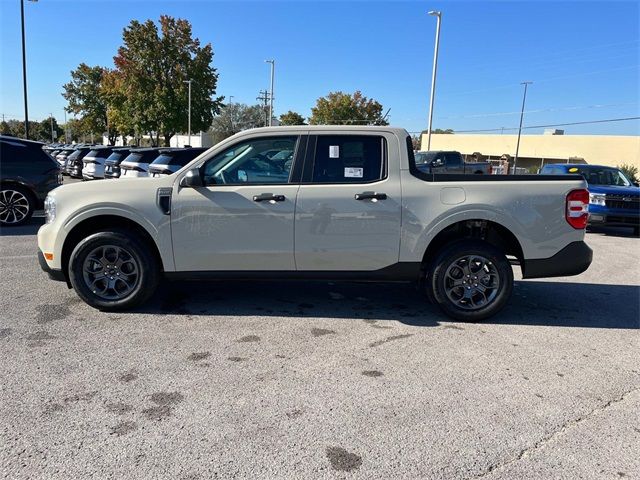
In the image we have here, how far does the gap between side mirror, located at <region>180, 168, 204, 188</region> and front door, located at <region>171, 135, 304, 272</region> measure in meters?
0.06

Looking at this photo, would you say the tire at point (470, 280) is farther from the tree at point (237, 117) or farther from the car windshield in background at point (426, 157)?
the tree at point (237, 117)

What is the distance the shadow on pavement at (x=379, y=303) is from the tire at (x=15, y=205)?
18.9 feet

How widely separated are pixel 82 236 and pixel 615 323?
5.64 m

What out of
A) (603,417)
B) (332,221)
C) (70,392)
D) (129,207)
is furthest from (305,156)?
(603,417)

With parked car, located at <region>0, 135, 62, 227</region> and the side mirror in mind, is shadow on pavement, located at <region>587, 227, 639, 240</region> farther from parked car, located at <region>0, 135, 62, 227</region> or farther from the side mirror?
parked car, located at <region>0, 135, 62, 227</region>

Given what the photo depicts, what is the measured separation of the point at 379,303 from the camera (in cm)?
562

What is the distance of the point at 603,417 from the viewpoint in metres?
3.26

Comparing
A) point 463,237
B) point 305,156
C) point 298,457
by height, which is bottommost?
point 298,457

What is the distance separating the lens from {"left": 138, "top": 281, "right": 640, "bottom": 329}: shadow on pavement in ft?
16.9

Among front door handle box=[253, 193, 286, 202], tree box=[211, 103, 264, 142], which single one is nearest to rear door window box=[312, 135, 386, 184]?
front door handle box=[253, 193, 286, 202]

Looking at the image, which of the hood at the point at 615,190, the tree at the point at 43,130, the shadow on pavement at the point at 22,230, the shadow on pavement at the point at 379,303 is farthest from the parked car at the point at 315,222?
the tree at the point at 43,130

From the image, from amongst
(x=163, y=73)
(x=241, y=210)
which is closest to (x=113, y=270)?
(x=241, y=210)

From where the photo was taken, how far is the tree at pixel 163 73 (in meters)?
44.5

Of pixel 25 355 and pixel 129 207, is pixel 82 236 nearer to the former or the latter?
pixel 129 207
